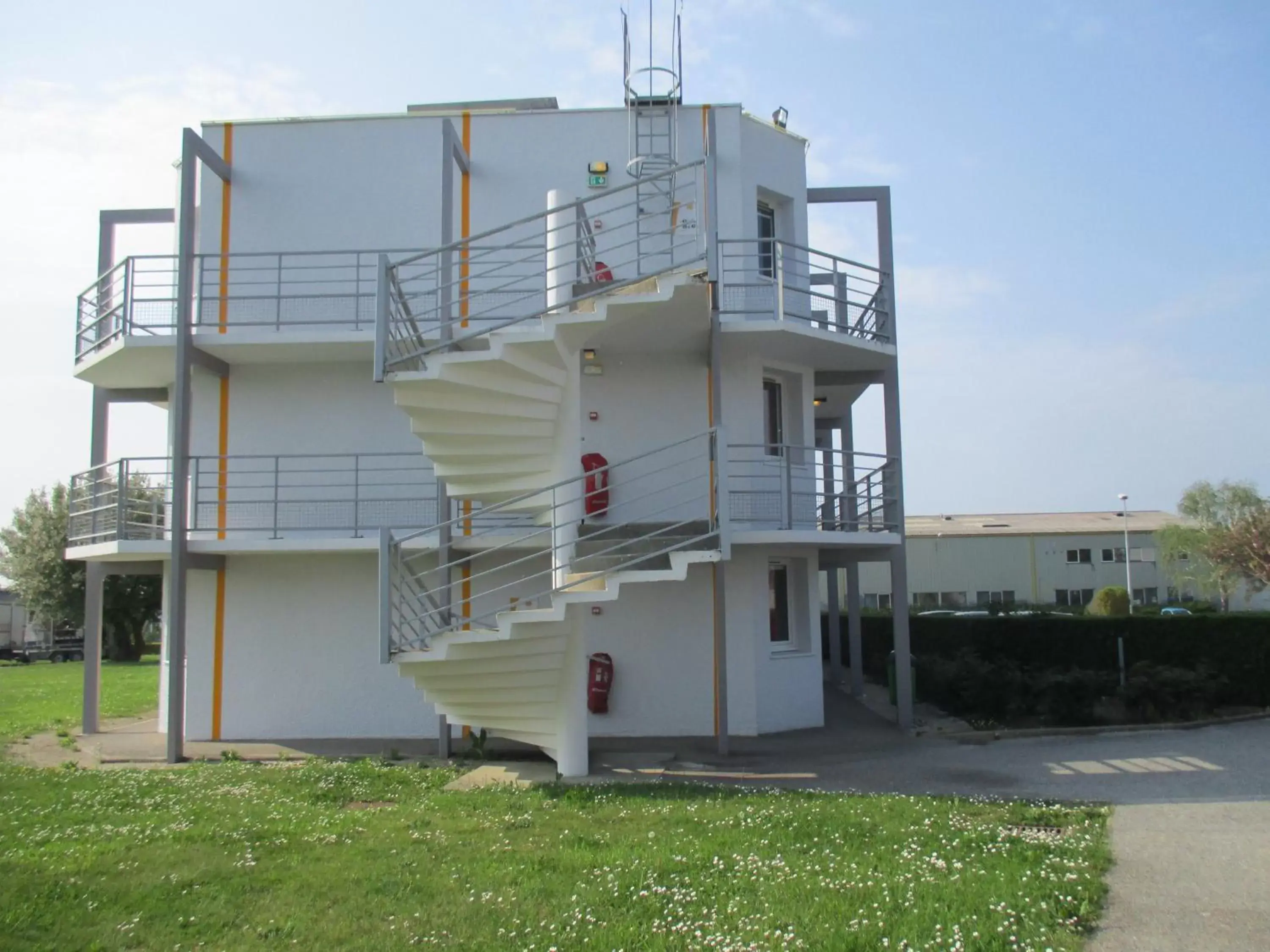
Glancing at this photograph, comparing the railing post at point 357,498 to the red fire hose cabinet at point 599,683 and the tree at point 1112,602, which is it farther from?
the tree at point 1112,602

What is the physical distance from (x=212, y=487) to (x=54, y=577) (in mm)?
29092

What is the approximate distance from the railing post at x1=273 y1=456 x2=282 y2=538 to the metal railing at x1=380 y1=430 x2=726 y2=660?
156 centimetres

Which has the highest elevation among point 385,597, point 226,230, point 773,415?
point 226,230

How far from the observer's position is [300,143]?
533 inches

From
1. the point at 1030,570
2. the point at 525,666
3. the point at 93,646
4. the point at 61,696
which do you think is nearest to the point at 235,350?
the point at 93,646

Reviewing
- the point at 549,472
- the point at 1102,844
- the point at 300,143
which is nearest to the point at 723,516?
the point at 549,472

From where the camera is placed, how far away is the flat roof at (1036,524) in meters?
54.9

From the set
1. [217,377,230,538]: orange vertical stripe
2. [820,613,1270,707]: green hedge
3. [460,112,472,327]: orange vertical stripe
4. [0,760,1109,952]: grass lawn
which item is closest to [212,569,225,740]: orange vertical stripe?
[217,377,230,538]: orange vertical stripe

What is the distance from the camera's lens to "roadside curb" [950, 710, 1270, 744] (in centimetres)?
1194

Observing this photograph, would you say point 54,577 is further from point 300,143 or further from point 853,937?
point 853,937

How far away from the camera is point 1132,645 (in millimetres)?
15414

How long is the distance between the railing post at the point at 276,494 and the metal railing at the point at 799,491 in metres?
5.36

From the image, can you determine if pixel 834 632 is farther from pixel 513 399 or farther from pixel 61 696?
pixel 61 696

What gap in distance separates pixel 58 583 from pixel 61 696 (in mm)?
18591
